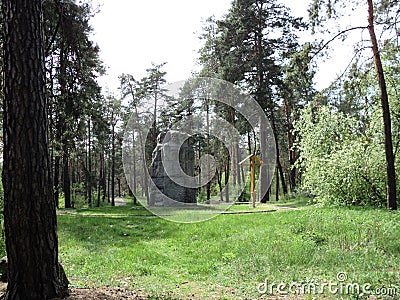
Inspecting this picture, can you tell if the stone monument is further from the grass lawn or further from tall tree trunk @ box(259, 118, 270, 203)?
the grass lawn

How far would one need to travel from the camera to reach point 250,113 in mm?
23234

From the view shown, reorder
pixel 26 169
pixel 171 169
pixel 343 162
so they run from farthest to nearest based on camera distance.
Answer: pixel 171 169 → pixel 343 162 → pixel 26 169

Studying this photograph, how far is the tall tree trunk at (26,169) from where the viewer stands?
3.63 metres

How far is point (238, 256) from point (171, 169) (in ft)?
46.2

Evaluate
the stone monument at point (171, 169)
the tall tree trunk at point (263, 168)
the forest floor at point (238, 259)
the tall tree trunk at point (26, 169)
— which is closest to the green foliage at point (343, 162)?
the forest floor at point (238, 259)

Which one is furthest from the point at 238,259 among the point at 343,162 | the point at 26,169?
the point at 343,162

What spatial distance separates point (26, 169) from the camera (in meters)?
3.64

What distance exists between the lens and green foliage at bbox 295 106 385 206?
1260 cm

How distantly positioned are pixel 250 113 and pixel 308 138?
768cm

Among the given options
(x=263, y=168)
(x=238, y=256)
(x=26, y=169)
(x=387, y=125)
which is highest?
(x=387, y=125)

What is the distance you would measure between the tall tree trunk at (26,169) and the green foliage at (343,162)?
11.2m

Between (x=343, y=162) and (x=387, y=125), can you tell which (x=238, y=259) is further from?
(x=343, y=162)

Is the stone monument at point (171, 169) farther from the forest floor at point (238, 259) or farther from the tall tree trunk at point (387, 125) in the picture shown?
the tall tree trunk at point (387, 125)

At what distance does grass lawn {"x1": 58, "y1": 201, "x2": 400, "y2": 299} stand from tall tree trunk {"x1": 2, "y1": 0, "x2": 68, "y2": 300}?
145 centimetres
